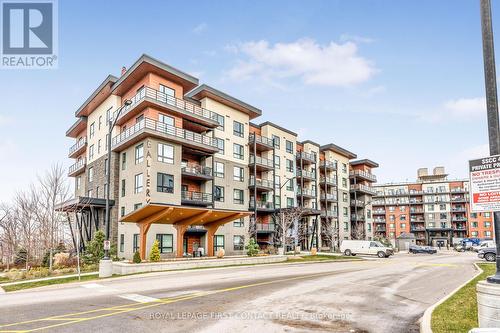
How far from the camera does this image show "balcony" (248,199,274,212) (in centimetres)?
4721

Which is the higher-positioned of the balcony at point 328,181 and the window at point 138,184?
the balcony at point 328,181

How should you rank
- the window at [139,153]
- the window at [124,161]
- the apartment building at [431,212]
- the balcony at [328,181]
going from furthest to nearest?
the apartment building at [431,212]
the balcony at [328,181]
the window at [124,161]
the window at [139,153]

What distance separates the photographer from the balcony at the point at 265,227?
153 ft

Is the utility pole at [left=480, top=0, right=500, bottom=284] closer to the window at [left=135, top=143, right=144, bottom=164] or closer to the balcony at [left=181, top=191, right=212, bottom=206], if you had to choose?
the window at [left=135, top=143, right=144, bottom=164]

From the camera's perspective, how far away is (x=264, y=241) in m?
49.0

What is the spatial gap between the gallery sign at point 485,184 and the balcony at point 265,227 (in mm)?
39663

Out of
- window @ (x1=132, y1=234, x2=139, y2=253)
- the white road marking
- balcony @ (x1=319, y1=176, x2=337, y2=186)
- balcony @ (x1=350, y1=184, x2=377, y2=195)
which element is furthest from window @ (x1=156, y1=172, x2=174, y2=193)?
balcony @ (x1=350, y1=184, x2=377, y2=195)

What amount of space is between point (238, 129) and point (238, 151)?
2.78 metres

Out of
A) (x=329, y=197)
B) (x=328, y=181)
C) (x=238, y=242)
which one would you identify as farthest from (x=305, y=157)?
(x=238, y=242)

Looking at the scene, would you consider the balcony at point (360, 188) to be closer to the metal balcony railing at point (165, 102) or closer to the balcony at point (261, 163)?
the balcony at point (261, 163)

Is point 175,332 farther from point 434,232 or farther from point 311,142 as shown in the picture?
point 434,232

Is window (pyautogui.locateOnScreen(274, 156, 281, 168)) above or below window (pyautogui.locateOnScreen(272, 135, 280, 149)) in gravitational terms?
below

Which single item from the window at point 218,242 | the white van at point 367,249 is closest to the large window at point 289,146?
the white van at point 367,249

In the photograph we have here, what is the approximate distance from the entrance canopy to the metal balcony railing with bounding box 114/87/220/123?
11.9 m
